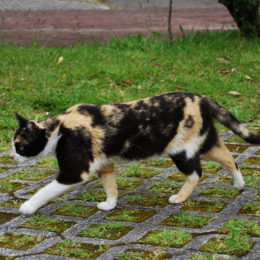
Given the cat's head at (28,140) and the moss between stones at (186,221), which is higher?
the cat's head at (28,140)

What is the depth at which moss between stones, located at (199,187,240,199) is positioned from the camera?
418cm

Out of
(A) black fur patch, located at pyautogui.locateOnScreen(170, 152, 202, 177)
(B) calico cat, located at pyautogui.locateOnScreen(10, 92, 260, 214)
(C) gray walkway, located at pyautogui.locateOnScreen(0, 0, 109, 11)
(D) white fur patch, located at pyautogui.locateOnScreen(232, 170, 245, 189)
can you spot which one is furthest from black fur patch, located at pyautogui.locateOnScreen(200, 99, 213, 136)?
(C) gray walkway, located at pyautogui.locateOnScreen(0, 0, 109, 11)

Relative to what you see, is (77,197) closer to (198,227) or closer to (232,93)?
(198,227)

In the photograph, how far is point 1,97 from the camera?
6840 mm

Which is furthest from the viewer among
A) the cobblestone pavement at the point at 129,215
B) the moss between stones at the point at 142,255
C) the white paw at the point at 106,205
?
the white paw at the point at 106,205

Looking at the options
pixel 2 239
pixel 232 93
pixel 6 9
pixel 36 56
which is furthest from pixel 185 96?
pixel 6 9

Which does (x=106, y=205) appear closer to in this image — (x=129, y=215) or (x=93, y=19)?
(x=129, y=215)

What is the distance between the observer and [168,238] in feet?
11.0

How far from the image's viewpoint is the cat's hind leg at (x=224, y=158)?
423cm

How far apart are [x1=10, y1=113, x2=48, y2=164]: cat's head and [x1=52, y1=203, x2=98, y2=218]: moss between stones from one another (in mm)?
449

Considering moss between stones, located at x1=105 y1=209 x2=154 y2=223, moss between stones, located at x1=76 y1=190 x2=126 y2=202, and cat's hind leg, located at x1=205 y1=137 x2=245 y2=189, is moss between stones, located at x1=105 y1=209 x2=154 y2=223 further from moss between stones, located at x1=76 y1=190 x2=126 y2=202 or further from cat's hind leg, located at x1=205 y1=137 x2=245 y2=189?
cat's hind leg, located at x1=205 y1=137 x2=245 y2=189

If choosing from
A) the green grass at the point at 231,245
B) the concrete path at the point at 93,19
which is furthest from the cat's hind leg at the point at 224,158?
the concrete path at the point at 93,19

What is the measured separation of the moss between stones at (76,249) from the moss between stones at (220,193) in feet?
3.99

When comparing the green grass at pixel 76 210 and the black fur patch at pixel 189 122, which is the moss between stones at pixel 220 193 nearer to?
the black fur patch at pixel 189 122
